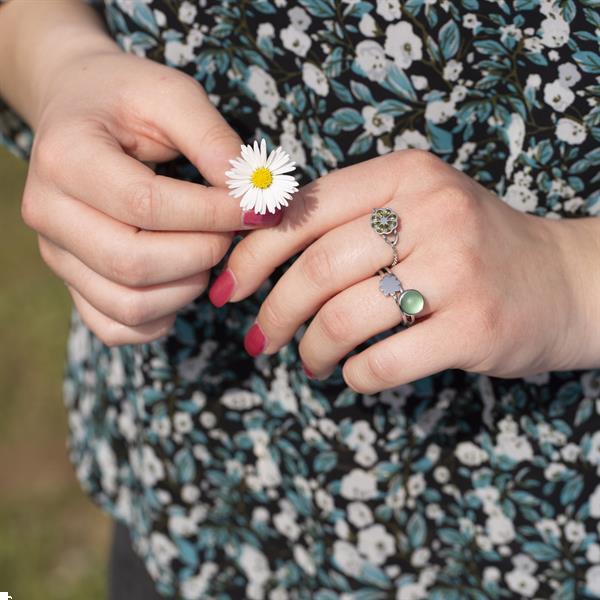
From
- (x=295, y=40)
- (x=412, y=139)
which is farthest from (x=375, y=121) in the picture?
(x=295, y=40)

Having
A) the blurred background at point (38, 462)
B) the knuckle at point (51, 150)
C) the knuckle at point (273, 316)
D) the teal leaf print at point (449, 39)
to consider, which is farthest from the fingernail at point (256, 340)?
the blurred background at point (38, 462)

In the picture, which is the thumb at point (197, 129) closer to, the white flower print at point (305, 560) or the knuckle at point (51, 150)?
the knuckle at point (51, 150)

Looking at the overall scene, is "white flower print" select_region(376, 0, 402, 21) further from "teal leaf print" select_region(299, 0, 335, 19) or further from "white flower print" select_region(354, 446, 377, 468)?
"white flower print" select_region(354, 446, 377, 468)

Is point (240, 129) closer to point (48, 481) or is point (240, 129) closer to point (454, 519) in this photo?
point (454, 519)

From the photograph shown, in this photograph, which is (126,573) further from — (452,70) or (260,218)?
(452,70)

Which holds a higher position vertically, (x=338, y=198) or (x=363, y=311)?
(x=338, y=198)

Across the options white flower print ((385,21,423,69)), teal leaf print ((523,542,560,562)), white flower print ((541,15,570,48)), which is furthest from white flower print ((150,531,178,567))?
white flower print ((541,15,570,48))
